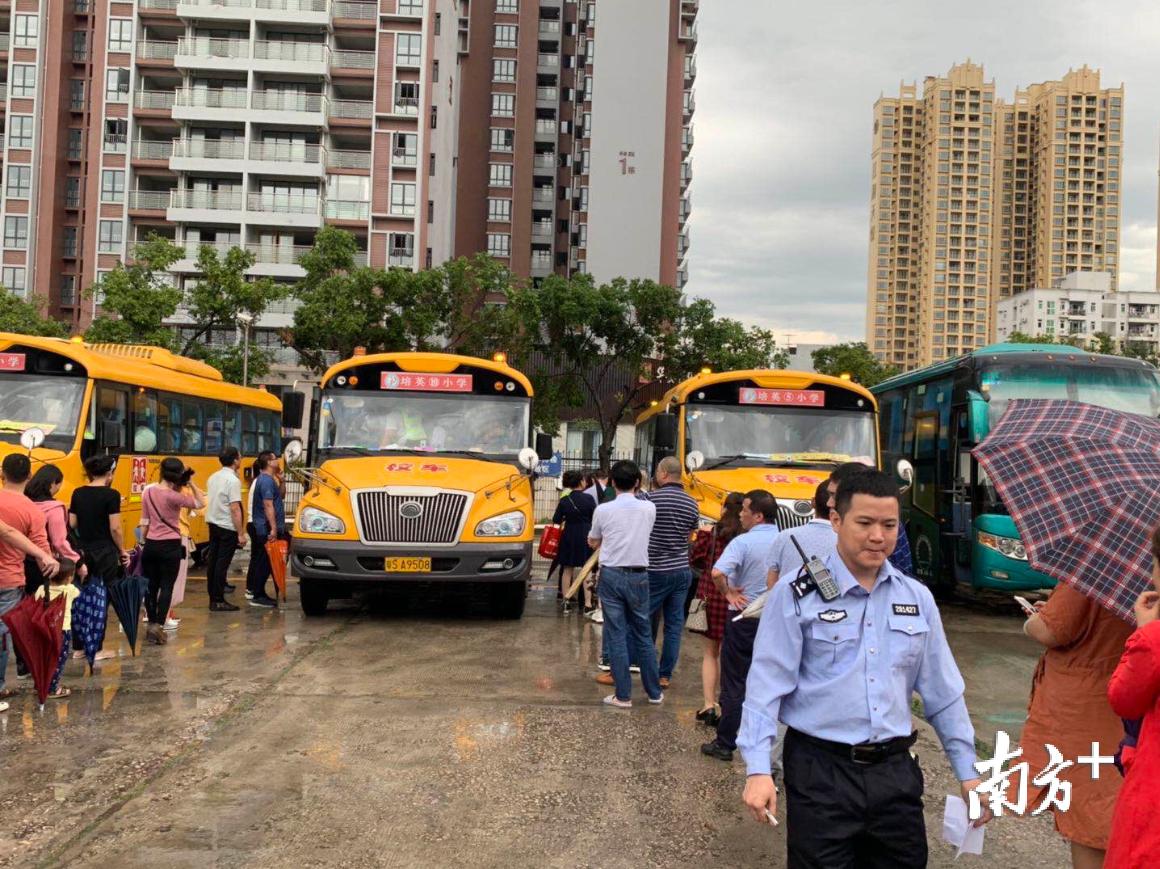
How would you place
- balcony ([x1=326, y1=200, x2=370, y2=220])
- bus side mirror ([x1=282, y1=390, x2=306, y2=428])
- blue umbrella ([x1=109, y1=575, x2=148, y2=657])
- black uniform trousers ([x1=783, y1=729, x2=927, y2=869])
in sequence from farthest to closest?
balcony ([x1=326, y1=200, x2=370, y2=220]) → bus side mirror ([x1=282, y1=390, x2=306, y2=428]) → blue umbrella ([x1=109, y1=575, x2=148, y2=657]) → black uniform trousers ([x1=783, y1=729, x2=927, y2=869])

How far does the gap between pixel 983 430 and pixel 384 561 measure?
707 centimetres

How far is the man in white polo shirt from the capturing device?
7.87 m

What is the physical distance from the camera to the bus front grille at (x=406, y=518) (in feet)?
36.0

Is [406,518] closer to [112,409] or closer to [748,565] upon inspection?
[112,409]

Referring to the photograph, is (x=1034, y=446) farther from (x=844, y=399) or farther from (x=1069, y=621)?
(x=844, y=399)

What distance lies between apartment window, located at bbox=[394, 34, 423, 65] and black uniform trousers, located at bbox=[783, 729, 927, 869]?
57.5m

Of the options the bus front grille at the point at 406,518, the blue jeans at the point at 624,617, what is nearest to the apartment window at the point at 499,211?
the bus front grille at the point at 406,518

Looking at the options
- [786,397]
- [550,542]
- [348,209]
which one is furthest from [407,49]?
[786,397]

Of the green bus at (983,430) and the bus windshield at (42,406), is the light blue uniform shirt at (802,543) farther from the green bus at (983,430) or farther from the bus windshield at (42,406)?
the bus windshield at (42,406)

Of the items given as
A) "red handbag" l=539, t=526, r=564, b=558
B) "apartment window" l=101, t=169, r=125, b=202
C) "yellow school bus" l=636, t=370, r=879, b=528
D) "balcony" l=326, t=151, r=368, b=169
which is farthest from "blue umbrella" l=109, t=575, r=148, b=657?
"apartment window" l=101, t=169, r=125, b=202

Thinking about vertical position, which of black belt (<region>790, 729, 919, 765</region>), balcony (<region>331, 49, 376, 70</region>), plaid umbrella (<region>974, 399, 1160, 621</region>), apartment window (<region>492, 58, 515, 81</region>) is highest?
apartment window (<region>492, 58, 515, 81</region>)

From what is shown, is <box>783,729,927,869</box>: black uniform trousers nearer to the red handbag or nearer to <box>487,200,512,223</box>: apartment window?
the red handbag

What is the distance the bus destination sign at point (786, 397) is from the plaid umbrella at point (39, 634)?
7893mm

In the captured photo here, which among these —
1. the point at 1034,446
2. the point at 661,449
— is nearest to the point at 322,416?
the point at 661,449
